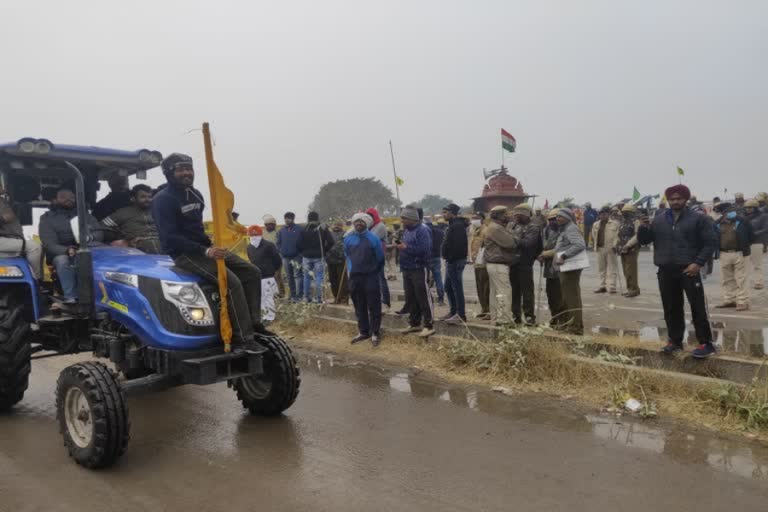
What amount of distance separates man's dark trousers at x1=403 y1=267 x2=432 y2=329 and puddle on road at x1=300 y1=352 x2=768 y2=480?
1.28 meters

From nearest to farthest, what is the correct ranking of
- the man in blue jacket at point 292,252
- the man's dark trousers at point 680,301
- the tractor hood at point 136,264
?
the tractor hood at point 136,264 < the man's dark trousers at point 680,301 < the man in blue jacket at point 292,252

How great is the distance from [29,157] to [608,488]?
5.86 m

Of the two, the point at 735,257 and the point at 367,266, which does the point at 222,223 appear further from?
→ the point at 735,257

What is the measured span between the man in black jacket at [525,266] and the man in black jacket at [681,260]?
6.76 feet

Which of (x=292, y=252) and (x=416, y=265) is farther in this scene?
(x=292, y=252)

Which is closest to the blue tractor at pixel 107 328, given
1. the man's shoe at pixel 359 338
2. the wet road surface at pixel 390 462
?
the wet road surface at pixel 390 462

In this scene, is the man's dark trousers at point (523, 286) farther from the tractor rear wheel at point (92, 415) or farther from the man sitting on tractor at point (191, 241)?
the tractor rear wheel at point (92, 415)

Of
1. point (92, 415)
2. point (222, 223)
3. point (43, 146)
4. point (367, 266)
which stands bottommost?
point (92, 415)

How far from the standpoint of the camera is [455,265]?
30.6ft

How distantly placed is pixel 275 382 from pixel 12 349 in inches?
97.6

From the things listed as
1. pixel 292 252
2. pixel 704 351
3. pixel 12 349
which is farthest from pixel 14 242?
pixel 704 351

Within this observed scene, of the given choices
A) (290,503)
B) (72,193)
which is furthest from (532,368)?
(72,193)

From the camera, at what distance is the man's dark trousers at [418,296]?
340 inches

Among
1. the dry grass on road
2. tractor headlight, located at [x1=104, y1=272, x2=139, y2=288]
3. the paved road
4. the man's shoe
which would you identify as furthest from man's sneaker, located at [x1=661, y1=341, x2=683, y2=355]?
tractor headlight, located at [x1=104, y1=272, x2=139, y2=288]
